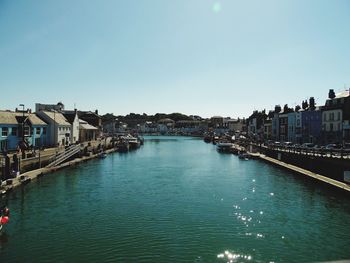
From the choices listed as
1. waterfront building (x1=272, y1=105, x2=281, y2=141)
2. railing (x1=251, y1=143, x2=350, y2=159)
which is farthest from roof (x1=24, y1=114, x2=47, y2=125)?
waterfront building (x1=272, y1=105, x2=281, y2=141)

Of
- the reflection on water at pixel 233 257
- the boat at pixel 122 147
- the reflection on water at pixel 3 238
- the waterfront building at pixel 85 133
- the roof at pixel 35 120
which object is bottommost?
the reflection on water at pixel 233 257

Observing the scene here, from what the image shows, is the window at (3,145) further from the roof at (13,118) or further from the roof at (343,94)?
the roof at (343,94)

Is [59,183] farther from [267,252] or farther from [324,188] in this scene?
[324,188]

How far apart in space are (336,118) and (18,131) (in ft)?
213

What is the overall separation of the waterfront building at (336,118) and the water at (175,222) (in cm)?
2965

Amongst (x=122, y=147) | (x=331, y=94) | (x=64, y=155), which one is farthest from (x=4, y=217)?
(x=122, y=147)

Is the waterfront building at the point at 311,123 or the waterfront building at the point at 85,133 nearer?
the waterfront building at the point at 311,123

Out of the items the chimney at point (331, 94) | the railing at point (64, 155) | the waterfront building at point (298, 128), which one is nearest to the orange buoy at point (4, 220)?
the railing at point (64, 155)

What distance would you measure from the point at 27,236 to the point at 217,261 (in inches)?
525

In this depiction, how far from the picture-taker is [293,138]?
296 ft

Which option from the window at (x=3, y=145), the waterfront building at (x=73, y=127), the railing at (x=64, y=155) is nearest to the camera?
the window at (x=3, y=145)

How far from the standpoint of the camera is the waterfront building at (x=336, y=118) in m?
65.5

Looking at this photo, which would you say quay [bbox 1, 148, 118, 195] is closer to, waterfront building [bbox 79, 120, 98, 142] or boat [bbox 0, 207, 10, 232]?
boat [bbox 0, 207, 10, 232]

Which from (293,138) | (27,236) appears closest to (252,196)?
(27,236)
